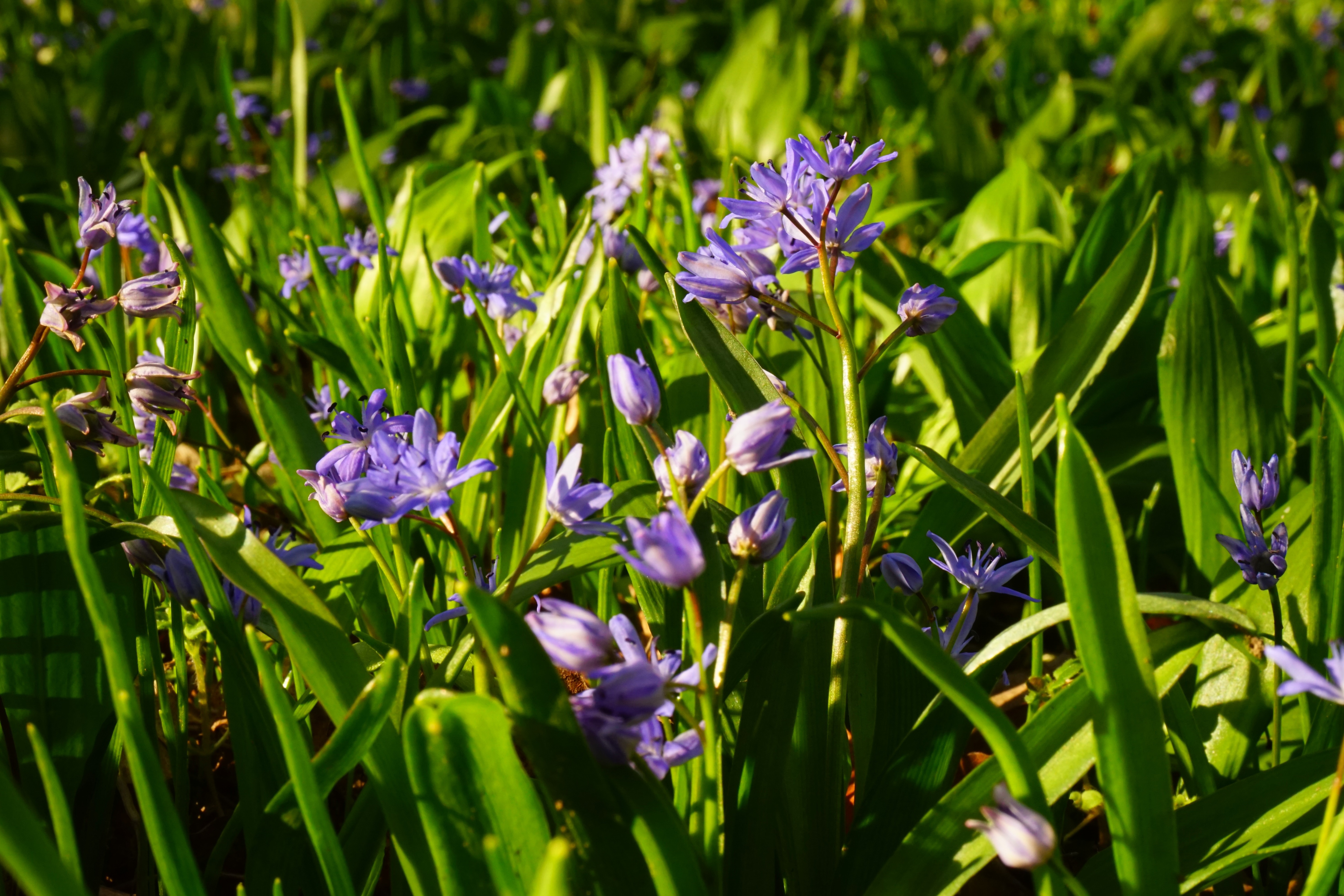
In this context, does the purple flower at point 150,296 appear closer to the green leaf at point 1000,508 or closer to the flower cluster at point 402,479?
the flower cluster at point 402,479

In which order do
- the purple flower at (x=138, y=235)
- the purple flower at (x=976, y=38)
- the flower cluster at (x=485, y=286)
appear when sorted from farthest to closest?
1. the purple flower at (x=976, y=38)
2. the purple flower at (x=138, y=235)
3. the flower cluster at (x=485, y=286)

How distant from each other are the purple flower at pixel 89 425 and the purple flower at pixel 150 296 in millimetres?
98

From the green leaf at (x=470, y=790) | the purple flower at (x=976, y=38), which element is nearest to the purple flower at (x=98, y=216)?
the green leaf at (x=470, y=790)

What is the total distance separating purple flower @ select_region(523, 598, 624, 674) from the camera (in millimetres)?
729

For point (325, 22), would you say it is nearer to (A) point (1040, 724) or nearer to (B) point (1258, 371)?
(B) point (1258, 371)

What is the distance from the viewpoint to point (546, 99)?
4.80m

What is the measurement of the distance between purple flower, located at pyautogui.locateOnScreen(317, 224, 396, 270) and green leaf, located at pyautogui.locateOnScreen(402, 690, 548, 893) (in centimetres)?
156

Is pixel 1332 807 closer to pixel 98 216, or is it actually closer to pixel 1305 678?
→ pixel 1305 678

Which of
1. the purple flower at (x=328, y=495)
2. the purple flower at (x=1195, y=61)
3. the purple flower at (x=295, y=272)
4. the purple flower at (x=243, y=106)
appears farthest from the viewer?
the purple flower at (x=1195, y=61)

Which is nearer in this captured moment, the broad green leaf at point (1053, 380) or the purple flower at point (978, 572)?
the purple flower at point (978, 572)

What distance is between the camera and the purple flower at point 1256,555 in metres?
1.09

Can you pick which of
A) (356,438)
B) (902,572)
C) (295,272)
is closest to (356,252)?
(295,272)

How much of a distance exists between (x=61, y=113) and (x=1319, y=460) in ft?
13.4

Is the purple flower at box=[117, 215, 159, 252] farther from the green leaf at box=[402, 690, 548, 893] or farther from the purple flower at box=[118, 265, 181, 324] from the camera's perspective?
the green leaf at box=[402, 690, 548, 893]
